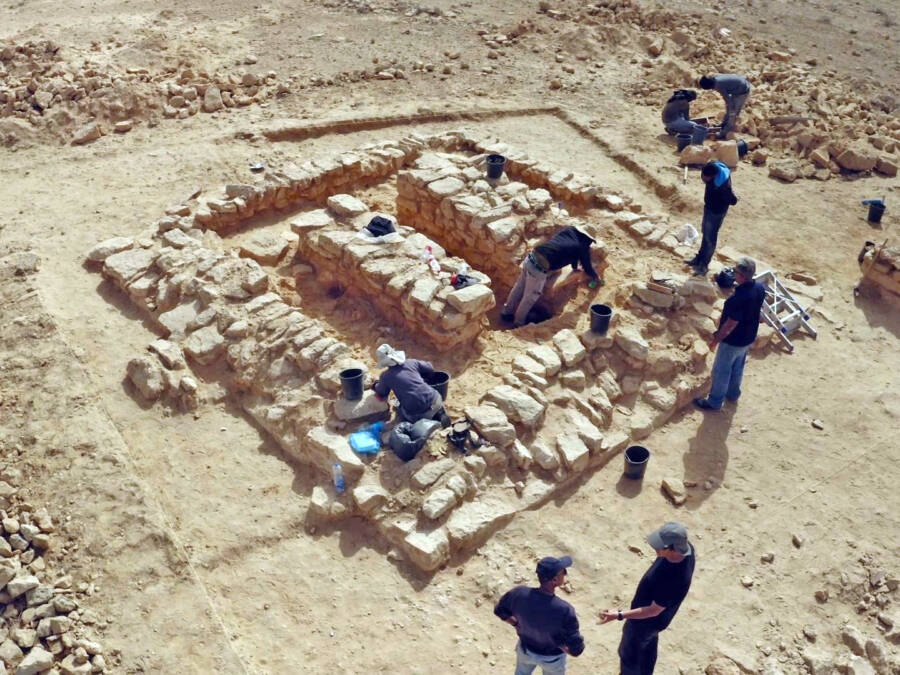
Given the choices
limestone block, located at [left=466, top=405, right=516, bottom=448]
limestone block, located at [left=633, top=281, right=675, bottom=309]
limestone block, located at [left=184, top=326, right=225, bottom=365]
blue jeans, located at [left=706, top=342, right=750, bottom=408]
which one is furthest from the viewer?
limestone block, located at [left=633, top=281, right=675, bottom=309]

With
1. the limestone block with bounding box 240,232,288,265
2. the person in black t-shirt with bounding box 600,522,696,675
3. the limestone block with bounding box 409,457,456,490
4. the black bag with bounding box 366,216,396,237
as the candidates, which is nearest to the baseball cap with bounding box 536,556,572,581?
the person in black t-shirt with bounding box 600,522,696,675

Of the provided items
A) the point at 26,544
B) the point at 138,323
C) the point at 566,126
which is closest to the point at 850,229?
the point at 566,126

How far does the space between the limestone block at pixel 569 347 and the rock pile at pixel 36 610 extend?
5.07 meters

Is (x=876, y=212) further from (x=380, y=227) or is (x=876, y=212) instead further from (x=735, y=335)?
(x=380, y=227)

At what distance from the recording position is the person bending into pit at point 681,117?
14055mm

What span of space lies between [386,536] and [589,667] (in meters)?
2.02

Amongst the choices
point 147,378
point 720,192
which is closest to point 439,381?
point 147,378

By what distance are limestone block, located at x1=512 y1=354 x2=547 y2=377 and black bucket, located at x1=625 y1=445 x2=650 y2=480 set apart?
47.8 inches

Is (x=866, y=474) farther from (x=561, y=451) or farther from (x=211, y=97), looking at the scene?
(x=211, y=97)

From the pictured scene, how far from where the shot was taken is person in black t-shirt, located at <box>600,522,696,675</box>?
16.9ft

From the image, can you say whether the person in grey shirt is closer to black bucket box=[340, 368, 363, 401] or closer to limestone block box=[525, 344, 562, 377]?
limestone block box=[525, 344, 562, 377]

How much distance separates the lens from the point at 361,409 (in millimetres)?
7715

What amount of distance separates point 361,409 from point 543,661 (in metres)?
3.20

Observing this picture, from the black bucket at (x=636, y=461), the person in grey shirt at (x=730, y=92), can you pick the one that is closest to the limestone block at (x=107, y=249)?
the black bucket at (x=636, y=461)
